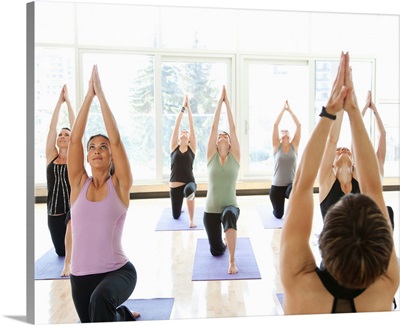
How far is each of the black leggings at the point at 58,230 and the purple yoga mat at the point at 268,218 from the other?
1803 mm

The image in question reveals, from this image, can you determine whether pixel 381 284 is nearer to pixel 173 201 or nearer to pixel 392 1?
pixel 392 1

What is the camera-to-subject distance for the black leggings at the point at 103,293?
194cm

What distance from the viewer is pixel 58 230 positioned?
3.37m

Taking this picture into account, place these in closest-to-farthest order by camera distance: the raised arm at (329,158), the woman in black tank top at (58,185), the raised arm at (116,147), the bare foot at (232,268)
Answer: the raised arm at (116,147) < the raised arm at (329,158) < the woman in black tank top at (58,185) < the bare foot at (232,268)

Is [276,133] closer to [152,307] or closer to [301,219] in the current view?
[152,307]

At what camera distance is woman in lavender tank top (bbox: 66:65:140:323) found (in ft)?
6.86

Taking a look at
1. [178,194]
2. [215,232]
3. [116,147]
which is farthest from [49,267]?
[116,147]

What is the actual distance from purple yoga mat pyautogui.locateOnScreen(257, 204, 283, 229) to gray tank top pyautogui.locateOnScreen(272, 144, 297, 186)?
0.98ft

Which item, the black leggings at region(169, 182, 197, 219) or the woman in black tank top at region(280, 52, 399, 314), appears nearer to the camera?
the woman in black tank top at region(280, 52, 399, 314)

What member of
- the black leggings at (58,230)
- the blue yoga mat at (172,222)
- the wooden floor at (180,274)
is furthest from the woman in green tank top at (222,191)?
the black leggings at (58,230)

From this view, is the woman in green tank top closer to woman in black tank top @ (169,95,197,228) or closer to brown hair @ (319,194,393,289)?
woman in black tank top @ (169,95,197,228)

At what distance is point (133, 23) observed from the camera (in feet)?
13.8

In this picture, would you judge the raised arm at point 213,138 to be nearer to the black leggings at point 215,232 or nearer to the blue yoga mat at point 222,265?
the black leggings at point 215,232

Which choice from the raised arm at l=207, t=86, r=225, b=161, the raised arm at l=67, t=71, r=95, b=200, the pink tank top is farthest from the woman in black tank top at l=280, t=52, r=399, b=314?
the raised arm at l=207, t=86, r=225, b=161
